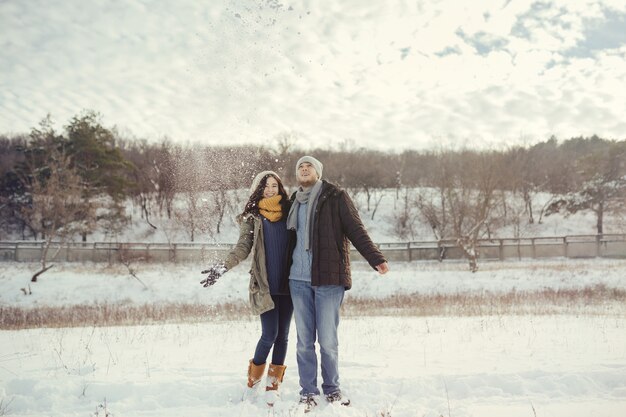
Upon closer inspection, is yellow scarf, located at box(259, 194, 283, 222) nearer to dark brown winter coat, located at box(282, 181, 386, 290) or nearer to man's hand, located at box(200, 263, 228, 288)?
dark brown winter coat, located at box(282, 181, 386, 290)

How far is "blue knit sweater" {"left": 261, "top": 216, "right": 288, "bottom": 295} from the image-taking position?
4109 millimetres

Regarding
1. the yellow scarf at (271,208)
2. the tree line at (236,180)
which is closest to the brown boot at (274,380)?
the yellow scarf at (271,208)

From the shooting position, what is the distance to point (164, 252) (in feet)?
90.5

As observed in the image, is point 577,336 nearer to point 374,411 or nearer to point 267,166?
point 374,411

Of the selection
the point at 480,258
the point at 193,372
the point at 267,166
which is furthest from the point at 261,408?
the point at 480,258

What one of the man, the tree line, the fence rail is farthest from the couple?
the fence rail

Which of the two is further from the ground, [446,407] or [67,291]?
[446,407]

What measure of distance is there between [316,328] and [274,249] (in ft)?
2.59

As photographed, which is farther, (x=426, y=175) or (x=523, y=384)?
(x=426, y=175)

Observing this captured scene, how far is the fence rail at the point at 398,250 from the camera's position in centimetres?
2750

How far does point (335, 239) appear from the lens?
396 cm

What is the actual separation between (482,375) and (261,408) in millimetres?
2129

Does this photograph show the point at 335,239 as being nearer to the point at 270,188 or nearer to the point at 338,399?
the point at 270,188

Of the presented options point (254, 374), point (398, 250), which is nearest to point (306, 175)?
point (254, 374)
